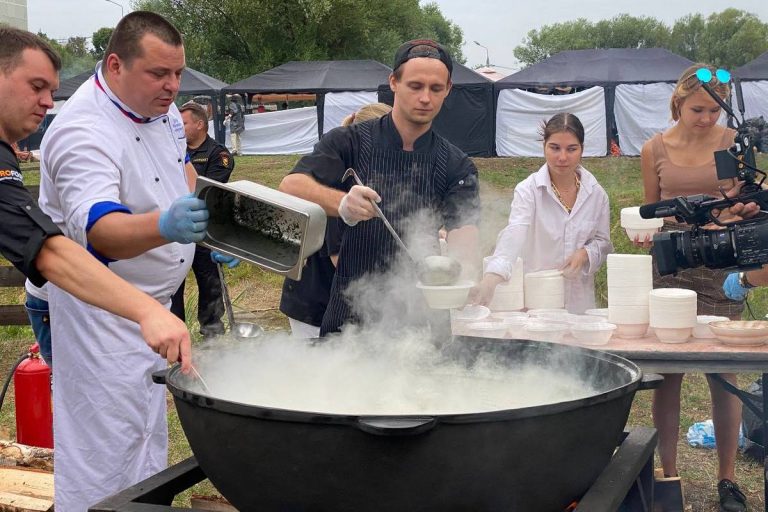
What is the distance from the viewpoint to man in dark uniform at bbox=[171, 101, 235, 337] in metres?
5.08

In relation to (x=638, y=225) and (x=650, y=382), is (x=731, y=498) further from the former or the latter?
(x=650, y=382)

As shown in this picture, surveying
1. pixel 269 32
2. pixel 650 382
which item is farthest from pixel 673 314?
pixel 269 32

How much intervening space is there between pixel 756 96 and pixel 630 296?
1562 cm

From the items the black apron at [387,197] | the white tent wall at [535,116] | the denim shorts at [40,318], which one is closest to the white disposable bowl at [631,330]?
the black apron at [387,197]

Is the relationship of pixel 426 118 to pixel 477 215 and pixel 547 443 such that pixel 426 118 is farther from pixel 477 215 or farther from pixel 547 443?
pixel 547 443

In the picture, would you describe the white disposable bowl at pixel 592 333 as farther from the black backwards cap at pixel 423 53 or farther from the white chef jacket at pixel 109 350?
the white chef jacket at pixel 109 350

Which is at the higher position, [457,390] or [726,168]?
[726,168]

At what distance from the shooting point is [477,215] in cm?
268

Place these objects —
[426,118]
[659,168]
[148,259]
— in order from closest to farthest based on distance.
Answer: [148,259] → [426,118] → [659,168]

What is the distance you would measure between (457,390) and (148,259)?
963 millimetres

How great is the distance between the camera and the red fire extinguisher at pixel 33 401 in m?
3.58

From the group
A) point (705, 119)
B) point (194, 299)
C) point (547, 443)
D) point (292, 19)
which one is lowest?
point (194, 299)

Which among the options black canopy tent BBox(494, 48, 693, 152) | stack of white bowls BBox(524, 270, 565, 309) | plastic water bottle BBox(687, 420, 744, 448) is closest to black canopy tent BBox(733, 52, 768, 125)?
black canopy tent BBox(494, 48, 693, 152)

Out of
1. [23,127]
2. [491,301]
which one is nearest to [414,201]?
[491,301]
